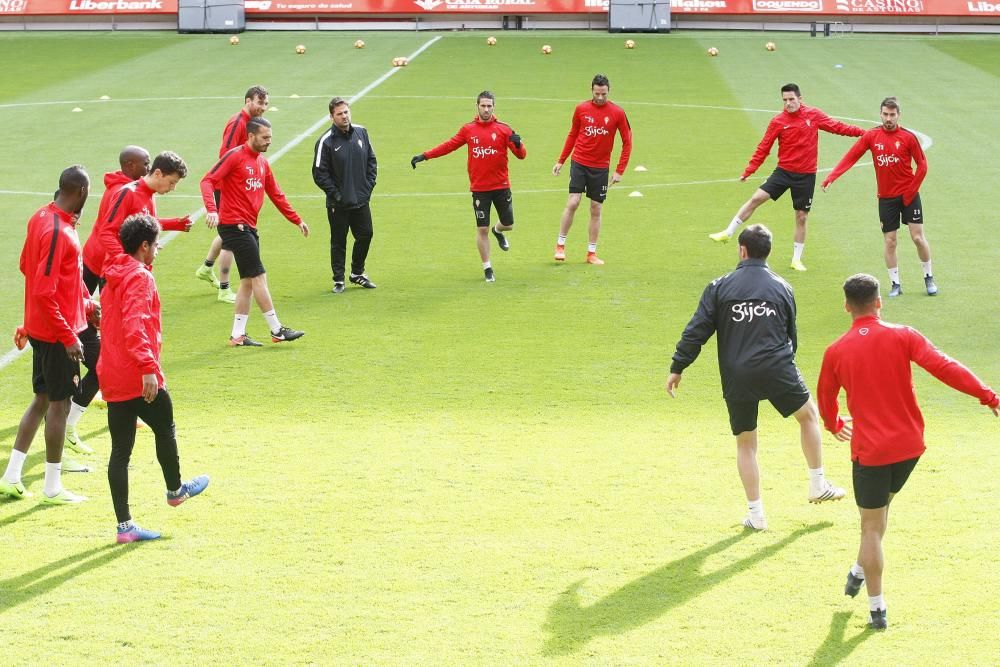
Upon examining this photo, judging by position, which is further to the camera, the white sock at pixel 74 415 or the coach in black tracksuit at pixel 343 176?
the coach in black tracksuit at pixel 343 176

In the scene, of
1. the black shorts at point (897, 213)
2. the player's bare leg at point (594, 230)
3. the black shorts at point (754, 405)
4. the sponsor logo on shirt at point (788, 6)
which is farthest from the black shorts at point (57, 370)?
the sponsor logo on shirt at point (788, 6)

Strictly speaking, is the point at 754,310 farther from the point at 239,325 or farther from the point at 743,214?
the point at 743,214

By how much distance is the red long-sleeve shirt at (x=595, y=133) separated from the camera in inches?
691

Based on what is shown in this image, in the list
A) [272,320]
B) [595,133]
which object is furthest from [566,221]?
[272,320]

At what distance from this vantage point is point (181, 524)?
9.27 m

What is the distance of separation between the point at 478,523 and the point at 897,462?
299 centimetres

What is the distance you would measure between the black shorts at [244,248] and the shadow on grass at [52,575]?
5.63 metres

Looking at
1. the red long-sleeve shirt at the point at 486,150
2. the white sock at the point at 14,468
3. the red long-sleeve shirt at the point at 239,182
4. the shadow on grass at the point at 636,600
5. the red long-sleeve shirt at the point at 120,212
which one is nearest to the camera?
the shadow on grass at the point at 636,600

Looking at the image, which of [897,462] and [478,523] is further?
[478,523]

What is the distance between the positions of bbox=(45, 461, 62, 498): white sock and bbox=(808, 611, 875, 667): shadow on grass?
5487mm

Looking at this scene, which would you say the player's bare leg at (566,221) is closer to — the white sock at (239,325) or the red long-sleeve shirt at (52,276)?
the white sock at (239,325)

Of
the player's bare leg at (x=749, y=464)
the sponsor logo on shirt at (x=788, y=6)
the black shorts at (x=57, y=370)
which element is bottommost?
the player's bare leg at (x=749, y=464)

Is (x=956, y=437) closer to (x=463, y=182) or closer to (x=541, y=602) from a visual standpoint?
(x=541, y=602)

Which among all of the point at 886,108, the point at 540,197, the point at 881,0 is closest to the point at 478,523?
the point at 886,108
